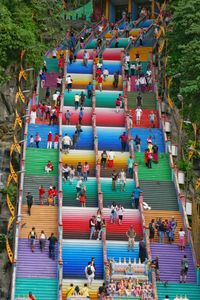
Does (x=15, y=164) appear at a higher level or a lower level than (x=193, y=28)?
lower

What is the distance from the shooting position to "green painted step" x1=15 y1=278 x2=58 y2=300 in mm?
35562

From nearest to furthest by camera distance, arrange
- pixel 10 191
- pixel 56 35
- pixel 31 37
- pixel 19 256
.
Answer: pixel 19 256 < pixel 10 191 < pixel 31 37 < pixel 56 35

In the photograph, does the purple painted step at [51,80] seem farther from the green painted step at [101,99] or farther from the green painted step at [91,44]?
the green painted step at [91,44]

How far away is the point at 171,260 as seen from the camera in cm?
3866

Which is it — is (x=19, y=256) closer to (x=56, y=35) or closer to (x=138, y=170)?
(x=138, y=170)

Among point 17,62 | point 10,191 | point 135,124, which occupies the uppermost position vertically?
point 17,62

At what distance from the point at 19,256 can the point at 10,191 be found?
616 centimetres

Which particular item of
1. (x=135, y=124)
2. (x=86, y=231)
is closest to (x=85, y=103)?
(x=135, y=124)

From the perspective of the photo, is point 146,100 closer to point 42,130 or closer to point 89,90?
point 89,90

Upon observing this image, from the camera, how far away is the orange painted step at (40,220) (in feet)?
130

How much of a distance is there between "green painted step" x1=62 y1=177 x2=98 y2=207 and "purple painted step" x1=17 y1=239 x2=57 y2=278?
4.07 meters

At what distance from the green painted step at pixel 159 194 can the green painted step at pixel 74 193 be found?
8.02 ft

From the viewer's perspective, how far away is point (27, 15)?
5122 cm

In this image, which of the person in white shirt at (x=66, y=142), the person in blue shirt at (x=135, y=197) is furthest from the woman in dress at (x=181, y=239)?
the person in white shirt at (x=66, y=142)
